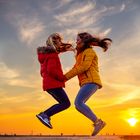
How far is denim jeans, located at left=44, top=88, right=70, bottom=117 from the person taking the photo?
11148mm

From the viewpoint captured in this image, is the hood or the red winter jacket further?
the hood

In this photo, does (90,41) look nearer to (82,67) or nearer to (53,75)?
(82,67)

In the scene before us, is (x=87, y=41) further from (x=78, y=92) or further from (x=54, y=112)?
(x=54, y=112)

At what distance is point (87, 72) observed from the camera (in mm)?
11125

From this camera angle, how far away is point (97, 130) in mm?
10664

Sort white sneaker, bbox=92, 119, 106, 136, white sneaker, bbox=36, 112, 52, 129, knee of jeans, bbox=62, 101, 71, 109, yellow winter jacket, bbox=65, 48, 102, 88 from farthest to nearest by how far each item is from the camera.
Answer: knee of jeans, bbox=62, 101, 71, 109
white sneaker, bbox=36, 112, 52, 129
yellow winter jacket, bbox=65, 48, 102, 88
white sneaker, bbox=92, 119, 106, 136

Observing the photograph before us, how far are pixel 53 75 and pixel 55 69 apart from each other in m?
0.21

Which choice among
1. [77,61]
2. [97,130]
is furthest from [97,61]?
[97,130]

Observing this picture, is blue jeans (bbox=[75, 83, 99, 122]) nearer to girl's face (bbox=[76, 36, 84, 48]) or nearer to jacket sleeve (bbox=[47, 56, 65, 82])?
jacket sleeve (bbox=[47, 56, 65, 82])

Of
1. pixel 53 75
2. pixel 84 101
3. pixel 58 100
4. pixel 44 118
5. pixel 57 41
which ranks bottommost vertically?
pixel 44 118

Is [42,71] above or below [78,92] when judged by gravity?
above

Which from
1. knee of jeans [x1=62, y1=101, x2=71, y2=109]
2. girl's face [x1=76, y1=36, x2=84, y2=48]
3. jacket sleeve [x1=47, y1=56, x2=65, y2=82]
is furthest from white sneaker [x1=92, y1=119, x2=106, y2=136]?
girl's face [x1=76, y1=36, x2=84, y2=48]

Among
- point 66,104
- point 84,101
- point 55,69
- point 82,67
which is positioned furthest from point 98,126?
point 55,69

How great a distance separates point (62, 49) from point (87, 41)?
2.79 feet
